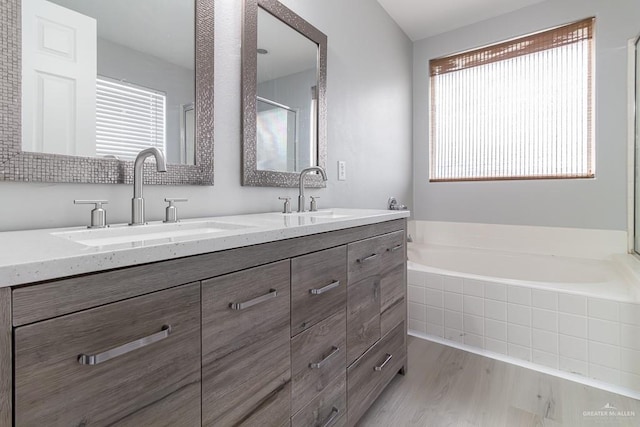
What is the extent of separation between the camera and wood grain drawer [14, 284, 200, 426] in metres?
0.45

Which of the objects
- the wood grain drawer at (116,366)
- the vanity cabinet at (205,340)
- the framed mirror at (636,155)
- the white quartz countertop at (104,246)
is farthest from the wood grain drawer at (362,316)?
the framed mirror at (636,155)

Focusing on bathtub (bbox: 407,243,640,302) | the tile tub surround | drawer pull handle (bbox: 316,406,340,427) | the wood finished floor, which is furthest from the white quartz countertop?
bathtub (bbox: 407,243,640,302)

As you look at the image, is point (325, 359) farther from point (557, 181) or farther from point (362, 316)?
point (557, 181)

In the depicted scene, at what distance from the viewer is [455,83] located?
2939 millimetres

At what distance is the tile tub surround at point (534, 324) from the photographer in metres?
1.54

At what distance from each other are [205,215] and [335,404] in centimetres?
82

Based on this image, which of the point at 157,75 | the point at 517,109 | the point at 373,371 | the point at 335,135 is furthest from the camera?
the point at 517,109

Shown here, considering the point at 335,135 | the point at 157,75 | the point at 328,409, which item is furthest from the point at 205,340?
the point at 335,135

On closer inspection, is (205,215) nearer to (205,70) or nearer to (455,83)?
(205,70)

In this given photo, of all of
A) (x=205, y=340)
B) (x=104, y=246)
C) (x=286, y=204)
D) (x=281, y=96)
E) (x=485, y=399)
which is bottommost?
(x=485, y=399)

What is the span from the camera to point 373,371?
4.42ft

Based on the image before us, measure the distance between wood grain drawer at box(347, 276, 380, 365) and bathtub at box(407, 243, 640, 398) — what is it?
860mm

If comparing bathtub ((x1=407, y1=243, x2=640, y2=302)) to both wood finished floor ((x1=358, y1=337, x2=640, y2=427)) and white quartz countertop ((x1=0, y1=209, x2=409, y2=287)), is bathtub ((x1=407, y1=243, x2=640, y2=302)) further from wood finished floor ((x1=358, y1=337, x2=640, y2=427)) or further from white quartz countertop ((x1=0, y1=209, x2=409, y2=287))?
white quartz countertop ((x1=0, y1=209, x2=409, y2=287))

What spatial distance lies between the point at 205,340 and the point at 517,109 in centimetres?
291
